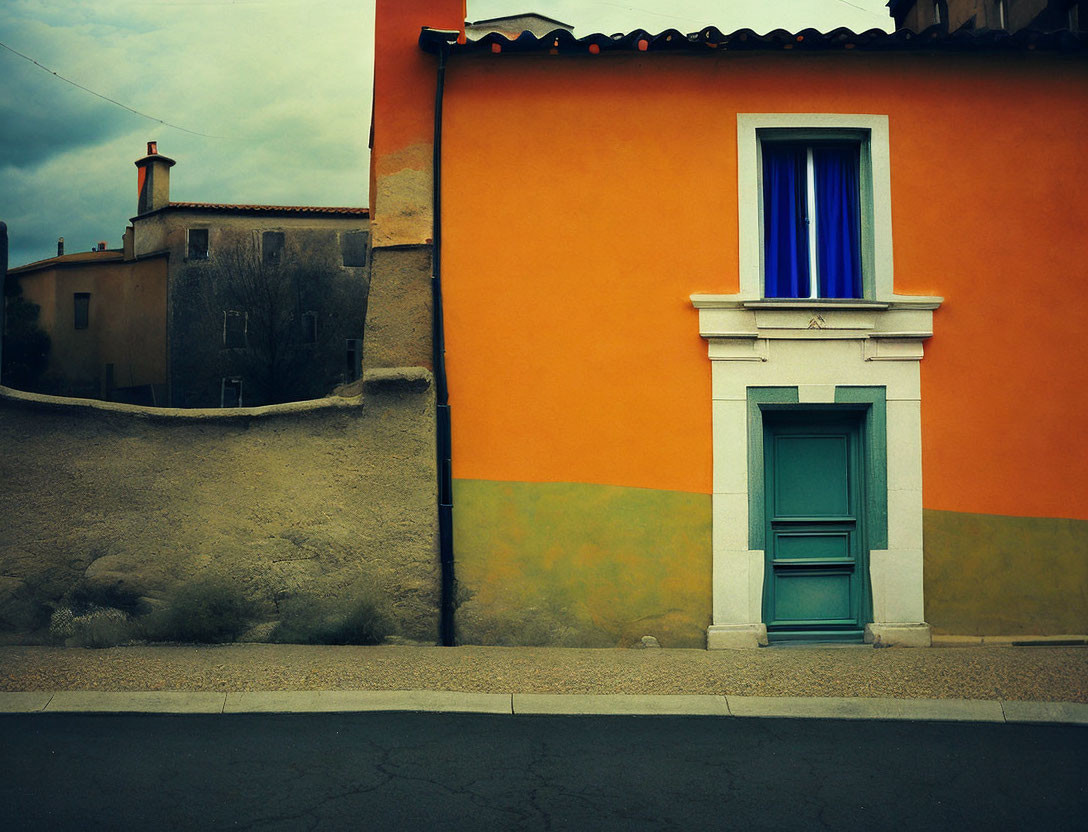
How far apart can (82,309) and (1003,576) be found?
4155cm

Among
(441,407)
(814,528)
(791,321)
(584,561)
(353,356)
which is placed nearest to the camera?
(441,407)

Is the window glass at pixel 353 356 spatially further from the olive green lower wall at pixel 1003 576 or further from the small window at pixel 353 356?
the olive green lower wall at pixel 1003 576

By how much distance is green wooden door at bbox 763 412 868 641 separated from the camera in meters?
8.77

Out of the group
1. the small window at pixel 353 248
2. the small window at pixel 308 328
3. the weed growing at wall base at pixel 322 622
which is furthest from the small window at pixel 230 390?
the weed growing at wall base at pixel 322 622

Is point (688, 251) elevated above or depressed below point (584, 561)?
above

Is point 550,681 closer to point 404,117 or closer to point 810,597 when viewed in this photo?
point 810,597

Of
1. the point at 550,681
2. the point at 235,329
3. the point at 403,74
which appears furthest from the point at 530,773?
A: the point at 235,329

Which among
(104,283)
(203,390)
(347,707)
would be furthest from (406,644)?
(104,283)

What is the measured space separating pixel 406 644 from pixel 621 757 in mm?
Result: 3075

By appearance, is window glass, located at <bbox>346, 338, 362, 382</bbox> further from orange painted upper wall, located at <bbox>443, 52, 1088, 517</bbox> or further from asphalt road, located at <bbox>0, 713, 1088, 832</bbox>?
asphalt road, located at <bbox>0, 713, 1088, 832</bbox>

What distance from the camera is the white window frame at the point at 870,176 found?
873cm

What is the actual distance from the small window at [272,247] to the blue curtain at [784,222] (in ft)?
108

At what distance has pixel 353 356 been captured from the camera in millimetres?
39156

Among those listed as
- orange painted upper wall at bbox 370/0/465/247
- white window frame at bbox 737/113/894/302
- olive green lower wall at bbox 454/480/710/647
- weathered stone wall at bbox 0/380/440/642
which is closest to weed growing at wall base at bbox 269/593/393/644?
weathered stone wall at bbox 0/380/440/642
